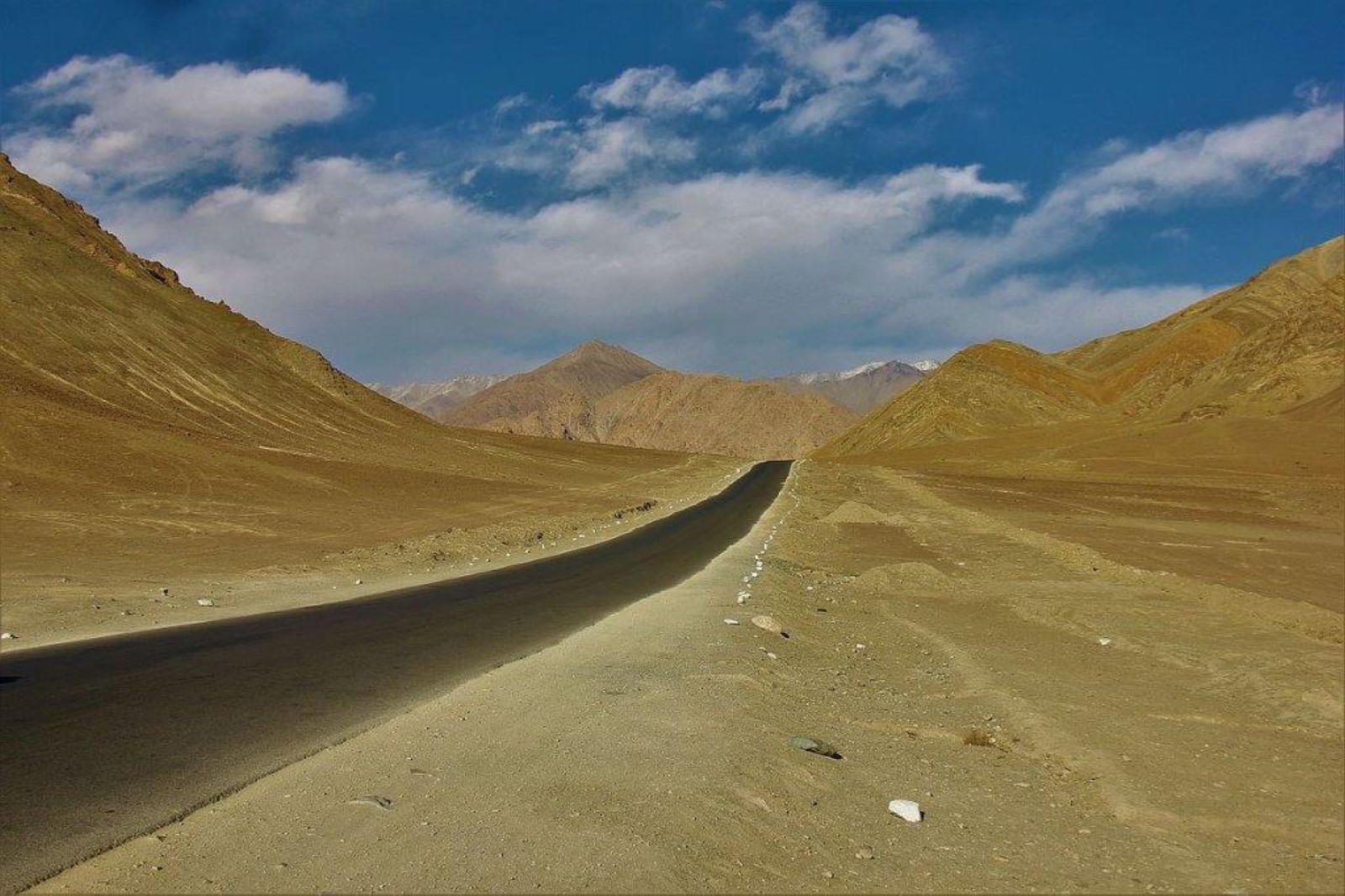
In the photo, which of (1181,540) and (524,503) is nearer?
(1181,540)

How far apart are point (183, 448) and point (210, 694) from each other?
42.0 meters

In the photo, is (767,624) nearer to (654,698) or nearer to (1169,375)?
(654,698)

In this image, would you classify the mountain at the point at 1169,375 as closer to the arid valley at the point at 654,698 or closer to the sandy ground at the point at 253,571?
the arid valley at the point at 654,698

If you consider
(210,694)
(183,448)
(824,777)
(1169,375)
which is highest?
(1169,375)

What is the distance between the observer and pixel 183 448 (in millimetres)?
45844

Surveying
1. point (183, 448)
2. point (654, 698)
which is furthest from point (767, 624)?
point (183, 448)

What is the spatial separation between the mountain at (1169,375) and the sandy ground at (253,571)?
72537 millimetres

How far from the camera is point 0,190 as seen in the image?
284ft

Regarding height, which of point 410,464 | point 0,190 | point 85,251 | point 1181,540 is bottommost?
point 1181,540

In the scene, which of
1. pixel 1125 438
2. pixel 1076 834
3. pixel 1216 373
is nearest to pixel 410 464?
pixel 1076 834

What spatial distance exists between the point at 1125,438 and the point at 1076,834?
3534 inches

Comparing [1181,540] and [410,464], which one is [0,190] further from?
[1181,540]

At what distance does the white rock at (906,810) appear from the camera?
606 centimetres

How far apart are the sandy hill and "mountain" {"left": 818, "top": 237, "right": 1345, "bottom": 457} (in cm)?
5520
